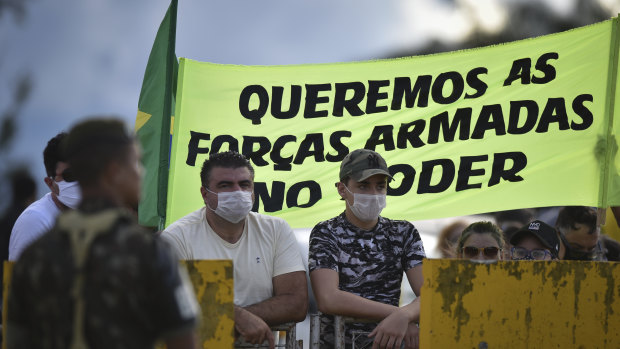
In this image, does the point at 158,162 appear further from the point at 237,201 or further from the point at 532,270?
the point at 532,270

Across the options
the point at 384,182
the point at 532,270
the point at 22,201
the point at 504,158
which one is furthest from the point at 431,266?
the point at 22,201

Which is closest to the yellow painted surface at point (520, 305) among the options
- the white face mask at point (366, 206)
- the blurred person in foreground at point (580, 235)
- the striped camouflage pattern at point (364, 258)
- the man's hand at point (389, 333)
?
the man's hand at point (389, 333)

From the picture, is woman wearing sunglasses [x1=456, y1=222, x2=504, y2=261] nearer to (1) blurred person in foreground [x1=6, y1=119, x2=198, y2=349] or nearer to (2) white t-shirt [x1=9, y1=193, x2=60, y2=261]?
(2) white t-shirt [x1=9, y1=193, x2=60, y2=261]

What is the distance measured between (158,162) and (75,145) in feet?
13.2

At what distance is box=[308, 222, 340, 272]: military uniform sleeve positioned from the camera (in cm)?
470

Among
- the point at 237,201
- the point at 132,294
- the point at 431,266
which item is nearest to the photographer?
the point at 132,294

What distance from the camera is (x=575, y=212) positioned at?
6531 mm

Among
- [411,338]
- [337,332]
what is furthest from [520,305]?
[337,332]

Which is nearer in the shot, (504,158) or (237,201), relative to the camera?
(237,201)

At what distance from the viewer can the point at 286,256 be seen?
472 cm

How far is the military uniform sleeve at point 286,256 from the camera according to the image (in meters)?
4.69

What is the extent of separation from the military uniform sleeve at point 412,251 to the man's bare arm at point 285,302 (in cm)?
67

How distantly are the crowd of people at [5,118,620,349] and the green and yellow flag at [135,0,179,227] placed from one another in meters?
1.33

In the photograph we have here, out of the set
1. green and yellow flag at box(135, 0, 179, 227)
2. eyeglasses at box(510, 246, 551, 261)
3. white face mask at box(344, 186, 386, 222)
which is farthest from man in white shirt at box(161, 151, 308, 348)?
eyeglasses at box(510, 246, 551, 261)
